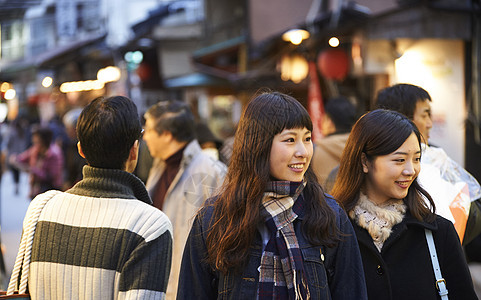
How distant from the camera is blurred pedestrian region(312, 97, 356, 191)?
5180 mm

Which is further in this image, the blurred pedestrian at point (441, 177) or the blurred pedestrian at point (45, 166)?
the blurred pedestrian at point (45, 166)

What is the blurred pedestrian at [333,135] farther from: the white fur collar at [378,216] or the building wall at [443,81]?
the building wall at [443,81]

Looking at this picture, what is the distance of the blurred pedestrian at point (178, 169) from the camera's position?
4.89 meters

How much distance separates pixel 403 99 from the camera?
399 cm

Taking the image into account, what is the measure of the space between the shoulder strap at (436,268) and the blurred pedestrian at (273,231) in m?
0.59

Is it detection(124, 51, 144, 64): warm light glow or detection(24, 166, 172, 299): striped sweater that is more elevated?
detection(124, 51, 144, 64): warm light glow

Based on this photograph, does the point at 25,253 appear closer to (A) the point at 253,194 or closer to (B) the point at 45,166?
(A) the point at 253,194

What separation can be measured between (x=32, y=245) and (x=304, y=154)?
129 cm

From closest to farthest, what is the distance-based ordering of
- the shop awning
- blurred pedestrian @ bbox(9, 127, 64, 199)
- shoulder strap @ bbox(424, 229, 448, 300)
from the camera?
shoulder strap @ bbox(424, 229, 448, 300), blurred pedestrian @ bbox(9, 127, 64, 199), the shop awning

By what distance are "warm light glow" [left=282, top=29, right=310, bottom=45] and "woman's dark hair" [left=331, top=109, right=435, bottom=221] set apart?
7.06 metres

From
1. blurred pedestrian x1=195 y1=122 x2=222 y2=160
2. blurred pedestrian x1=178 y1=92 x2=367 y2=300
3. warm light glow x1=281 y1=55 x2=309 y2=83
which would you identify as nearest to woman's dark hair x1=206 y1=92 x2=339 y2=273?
blurred pedestrian x1=178 y1=92 x2=367 y2=300

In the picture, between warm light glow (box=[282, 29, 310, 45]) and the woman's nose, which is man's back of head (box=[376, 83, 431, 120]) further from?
warm light glow (box=[282, 29, 310, 45])

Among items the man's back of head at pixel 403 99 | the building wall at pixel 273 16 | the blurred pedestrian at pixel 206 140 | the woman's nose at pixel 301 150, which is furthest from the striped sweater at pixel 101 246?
the building wall at pixel 273 16

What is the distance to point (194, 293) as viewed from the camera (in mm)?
2555
